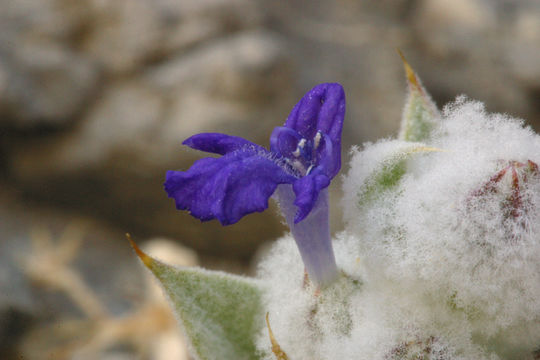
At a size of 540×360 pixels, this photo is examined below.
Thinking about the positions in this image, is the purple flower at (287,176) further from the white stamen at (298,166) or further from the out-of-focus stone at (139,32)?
the out-of-focus stone at (139,32)

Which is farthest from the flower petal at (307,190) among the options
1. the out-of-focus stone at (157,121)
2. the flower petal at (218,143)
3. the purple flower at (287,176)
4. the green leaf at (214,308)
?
the out-of-focus stone at (157,121)

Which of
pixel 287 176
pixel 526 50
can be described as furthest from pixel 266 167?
pixel 526 50

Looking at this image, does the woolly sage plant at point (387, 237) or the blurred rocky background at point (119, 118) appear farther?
the blurred rocky background at point (119, 118)

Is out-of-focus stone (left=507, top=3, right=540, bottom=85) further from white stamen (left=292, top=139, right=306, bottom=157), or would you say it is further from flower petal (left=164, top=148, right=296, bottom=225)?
flower petal (left=164, top=148, right=296, bottom=225)

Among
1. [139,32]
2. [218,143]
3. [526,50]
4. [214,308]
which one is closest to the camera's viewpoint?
[218,143]

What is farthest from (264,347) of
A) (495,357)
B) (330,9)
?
(330,9)

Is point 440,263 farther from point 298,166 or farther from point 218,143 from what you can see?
point 218,143

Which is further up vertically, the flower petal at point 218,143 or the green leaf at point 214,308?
the flower petal at point 218,143

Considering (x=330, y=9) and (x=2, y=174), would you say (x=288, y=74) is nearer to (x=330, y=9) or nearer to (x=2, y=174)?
(x=330, y=9)
